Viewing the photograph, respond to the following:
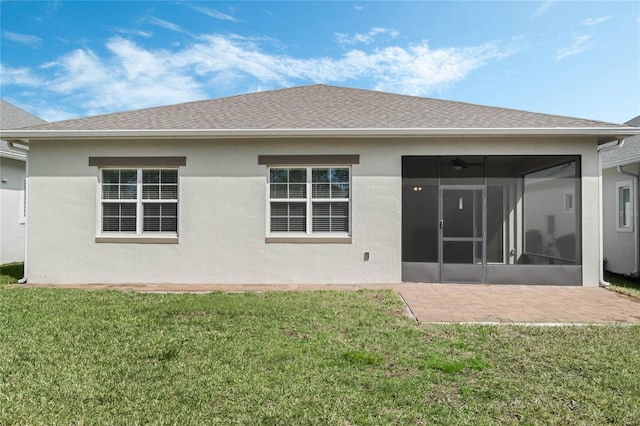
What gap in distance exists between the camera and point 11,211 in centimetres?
1270

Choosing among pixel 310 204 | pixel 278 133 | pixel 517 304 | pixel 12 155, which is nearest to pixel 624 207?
pixel 517 304

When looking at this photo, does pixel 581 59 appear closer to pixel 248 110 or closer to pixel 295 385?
pixel 248 110

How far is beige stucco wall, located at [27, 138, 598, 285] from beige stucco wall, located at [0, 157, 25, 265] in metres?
4.44

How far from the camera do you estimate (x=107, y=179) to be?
31.4ft

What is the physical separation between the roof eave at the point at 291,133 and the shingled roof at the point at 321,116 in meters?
0.22

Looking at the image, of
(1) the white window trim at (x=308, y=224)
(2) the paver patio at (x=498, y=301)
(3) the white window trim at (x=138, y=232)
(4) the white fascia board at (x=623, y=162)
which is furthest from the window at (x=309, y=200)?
(4) the white fascia board at (x=623, y=162)

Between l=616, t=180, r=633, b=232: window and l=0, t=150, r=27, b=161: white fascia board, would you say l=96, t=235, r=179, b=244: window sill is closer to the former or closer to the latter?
l=0, t=150, r=27, b=161: white fascia board

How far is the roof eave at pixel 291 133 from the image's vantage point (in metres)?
8.55

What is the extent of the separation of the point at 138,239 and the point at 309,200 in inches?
173

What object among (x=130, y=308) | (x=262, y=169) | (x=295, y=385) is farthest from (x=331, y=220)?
(x=295, y=385)

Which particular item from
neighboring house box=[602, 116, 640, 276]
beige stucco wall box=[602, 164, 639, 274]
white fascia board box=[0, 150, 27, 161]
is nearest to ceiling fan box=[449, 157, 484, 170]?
neighboring house box=[602, 116, 640, 276]

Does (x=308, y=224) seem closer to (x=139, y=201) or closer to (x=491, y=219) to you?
(x=139, y=201)

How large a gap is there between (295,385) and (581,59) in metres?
13.4

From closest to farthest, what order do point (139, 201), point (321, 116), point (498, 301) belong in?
point (498, 301)
point (139, 201)
point (321, 116)
